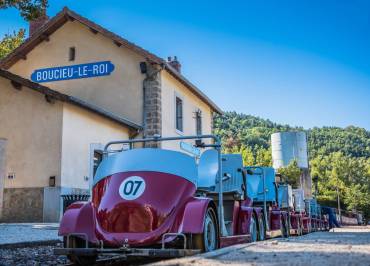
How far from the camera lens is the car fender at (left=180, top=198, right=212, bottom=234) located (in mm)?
5492

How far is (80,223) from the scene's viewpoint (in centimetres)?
569

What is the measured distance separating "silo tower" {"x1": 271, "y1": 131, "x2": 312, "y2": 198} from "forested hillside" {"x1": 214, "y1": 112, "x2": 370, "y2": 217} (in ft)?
3.52

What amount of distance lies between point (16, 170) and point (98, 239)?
1112 centimetres

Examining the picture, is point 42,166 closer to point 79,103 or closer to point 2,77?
point 79,103

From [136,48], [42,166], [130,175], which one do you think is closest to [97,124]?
[42,166]

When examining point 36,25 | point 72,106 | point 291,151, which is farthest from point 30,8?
point 291,151

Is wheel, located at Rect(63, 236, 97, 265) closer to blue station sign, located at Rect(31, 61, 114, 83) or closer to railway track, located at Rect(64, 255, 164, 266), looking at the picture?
railway track, located at Rect(64, 255, 164, 266)

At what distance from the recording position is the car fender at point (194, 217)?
549 cm

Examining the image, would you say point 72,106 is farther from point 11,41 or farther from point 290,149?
point 290,149

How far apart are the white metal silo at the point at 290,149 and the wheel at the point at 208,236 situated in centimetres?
4273

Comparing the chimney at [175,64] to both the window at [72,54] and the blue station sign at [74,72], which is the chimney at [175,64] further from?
the window at [72,54]

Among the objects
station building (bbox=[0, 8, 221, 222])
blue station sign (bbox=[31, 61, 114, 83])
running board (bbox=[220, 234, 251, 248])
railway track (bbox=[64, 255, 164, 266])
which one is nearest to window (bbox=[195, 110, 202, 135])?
station building (bbox=[0, 8, 221, 222])

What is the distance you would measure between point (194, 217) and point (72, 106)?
37.2 feet

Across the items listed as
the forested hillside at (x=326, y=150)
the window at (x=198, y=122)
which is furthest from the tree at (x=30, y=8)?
the forested hillside at (x=326, y=150)
